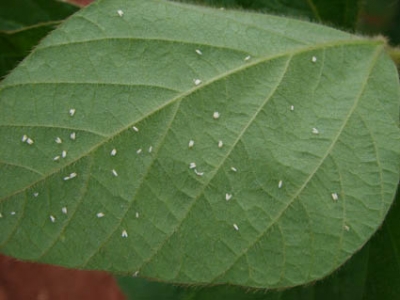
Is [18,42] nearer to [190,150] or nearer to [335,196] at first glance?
[190,150]

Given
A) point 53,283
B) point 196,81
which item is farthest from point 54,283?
point 196,81

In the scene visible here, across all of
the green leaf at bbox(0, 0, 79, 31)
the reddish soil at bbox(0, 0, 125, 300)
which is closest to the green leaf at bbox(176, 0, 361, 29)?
the green leaf at bbox(0, 0, 79, 31)

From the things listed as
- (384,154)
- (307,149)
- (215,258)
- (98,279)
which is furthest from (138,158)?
(98,279)

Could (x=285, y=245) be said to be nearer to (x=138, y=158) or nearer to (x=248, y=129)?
(x=248, y=129)

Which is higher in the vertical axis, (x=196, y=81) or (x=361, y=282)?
Result: (x=196, y=81)

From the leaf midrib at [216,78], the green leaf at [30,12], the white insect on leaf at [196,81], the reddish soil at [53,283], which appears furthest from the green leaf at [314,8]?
the reddish soil at [53,283]

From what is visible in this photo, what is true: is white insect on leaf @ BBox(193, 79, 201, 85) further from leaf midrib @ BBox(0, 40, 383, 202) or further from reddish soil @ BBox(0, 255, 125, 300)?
reddish soil @ BBox(0, 255, 125, 300)
